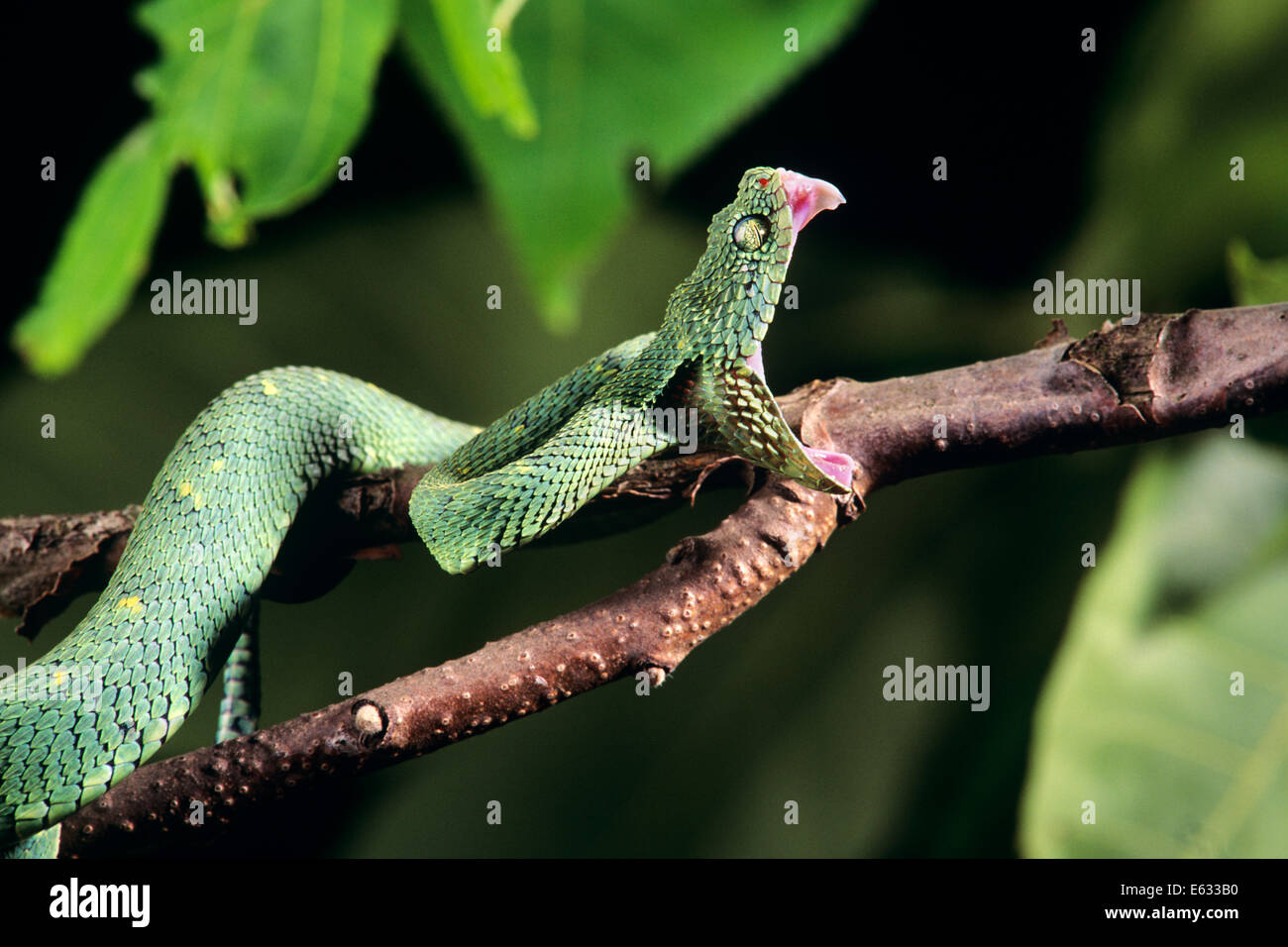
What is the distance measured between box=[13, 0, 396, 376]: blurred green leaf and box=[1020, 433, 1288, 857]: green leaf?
1.48m

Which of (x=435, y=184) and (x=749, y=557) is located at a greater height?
(x=435, y=184)

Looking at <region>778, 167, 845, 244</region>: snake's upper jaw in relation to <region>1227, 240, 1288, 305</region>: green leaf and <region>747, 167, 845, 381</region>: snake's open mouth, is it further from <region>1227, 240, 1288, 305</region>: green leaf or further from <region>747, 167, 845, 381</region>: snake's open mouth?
<region>1227, 240, 1288, 305</region>: green leaf

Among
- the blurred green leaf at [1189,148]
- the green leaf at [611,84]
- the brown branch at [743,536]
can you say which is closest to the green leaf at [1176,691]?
the blurred green leaf at [1189,148]

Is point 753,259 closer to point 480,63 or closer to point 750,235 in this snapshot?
point 750,235

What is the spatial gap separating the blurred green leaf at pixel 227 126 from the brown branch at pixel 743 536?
0.81m

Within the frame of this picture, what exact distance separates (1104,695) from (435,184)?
1.89 m

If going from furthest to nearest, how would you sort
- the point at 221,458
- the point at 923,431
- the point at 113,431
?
the point at 113,431 → the point at 221,458 → the point at 923,431

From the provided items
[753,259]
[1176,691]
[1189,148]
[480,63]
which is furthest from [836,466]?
[1189,148]

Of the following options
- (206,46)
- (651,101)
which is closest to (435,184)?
(651,101)

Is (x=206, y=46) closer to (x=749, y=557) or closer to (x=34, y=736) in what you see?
(x=34, y=736)

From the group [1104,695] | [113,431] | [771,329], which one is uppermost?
[771,329]

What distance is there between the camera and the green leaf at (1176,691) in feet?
4.84

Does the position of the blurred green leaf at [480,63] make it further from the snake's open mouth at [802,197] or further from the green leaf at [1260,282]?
the green leaf at [1260,282]

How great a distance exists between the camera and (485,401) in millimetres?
2387
